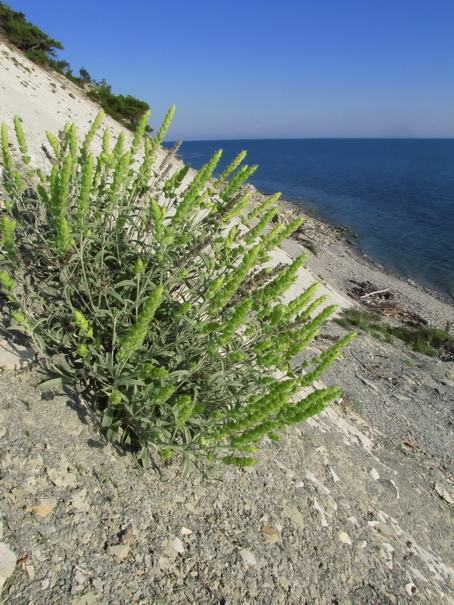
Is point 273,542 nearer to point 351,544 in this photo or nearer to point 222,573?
point 222,573

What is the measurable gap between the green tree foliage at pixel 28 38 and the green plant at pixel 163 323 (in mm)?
27416

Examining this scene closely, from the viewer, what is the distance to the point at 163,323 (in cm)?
304

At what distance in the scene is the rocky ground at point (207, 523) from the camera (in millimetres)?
2047

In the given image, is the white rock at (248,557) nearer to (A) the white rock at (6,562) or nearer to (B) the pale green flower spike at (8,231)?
(A) the white rock at (6,562)

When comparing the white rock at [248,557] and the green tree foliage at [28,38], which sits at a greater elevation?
the green tree foliage at [28,38]

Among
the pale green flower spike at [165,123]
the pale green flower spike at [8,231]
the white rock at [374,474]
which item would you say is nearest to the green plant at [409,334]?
the white rock at [374,474]

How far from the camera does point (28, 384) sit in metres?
2.81

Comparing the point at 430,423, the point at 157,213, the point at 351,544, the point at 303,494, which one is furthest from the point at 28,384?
the point at 430,423

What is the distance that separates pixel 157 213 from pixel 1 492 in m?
1.77

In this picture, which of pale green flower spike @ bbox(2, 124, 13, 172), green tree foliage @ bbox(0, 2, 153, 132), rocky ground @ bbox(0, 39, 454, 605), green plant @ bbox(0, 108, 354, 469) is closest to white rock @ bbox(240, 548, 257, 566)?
rocky ground @ bbox(0, 39, 454, 605)

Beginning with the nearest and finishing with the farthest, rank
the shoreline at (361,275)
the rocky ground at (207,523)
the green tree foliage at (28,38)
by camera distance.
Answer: the rocky ground at (207,523) → the shoreline at (361,275) → the green tree foliage at (28,38)

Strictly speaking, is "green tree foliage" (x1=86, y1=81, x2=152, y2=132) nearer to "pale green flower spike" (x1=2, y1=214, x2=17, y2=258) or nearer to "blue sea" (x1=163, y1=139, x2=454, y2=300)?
"blue sea" (x1=163, y1=139, x2=454, y2=300)

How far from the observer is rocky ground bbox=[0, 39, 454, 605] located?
2.05 m

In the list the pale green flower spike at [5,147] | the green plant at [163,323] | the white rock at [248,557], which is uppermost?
the pale green flower spike at [5,147]
